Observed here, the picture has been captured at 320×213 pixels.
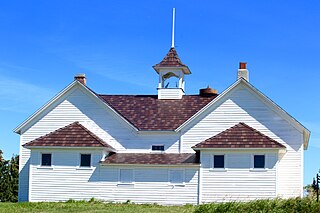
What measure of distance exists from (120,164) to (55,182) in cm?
419

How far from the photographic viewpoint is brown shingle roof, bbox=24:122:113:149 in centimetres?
4350

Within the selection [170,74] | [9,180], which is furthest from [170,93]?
[9,180]

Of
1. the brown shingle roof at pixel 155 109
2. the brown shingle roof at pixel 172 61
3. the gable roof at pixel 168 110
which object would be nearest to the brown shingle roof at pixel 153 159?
the gable roof at pixel 168 110

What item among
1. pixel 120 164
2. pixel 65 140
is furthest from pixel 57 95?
pixel 120 164

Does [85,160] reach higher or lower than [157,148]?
lower

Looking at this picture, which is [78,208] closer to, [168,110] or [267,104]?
[168,110]

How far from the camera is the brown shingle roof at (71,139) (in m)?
43.5

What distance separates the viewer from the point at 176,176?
4312 cm

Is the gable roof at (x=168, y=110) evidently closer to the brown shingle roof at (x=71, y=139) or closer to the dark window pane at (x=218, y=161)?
the brown shingle roof at (x=71, y=139)

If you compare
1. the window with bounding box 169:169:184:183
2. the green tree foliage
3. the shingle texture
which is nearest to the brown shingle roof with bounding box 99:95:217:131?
the shingle texture

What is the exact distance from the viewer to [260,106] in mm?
44312

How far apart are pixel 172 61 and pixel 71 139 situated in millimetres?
9929

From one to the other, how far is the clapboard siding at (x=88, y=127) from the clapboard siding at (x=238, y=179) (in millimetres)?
3713

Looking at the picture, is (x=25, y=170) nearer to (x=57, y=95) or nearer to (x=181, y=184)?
(x=57, y=95)
